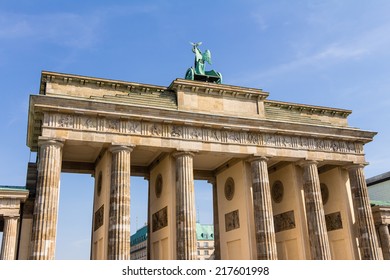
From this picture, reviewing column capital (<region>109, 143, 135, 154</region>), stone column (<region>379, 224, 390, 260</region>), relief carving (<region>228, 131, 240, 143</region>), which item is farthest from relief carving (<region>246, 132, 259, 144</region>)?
stone column (<region>379, 224, 390, 260</region>)

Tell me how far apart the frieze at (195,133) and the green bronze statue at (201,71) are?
5.13 metres

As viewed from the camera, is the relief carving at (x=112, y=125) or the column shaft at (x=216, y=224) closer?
the relief carving at (x=112, y=125)

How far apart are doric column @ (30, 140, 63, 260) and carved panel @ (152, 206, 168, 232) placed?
7.19 meters

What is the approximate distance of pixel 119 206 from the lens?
76.3ft

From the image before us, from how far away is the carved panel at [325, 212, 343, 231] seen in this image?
30.8 meters

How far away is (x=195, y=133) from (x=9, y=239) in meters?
12.9

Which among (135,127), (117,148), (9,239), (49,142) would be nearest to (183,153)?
(135,127)

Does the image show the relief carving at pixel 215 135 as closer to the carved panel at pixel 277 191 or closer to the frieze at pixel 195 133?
the frieze at pixel 195 133

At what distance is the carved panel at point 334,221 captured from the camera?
1211 inches

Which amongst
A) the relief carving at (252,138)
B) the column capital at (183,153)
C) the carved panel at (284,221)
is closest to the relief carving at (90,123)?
the column capital at (183,153)

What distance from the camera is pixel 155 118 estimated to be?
25.2m

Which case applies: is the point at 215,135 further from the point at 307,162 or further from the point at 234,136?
the point at 307,162

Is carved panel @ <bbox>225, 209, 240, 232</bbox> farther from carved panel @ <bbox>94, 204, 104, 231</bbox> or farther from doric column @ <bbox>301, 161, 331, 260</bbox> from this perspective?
carved panel @ <bbox>94, 204, 104, 231</bbox>
